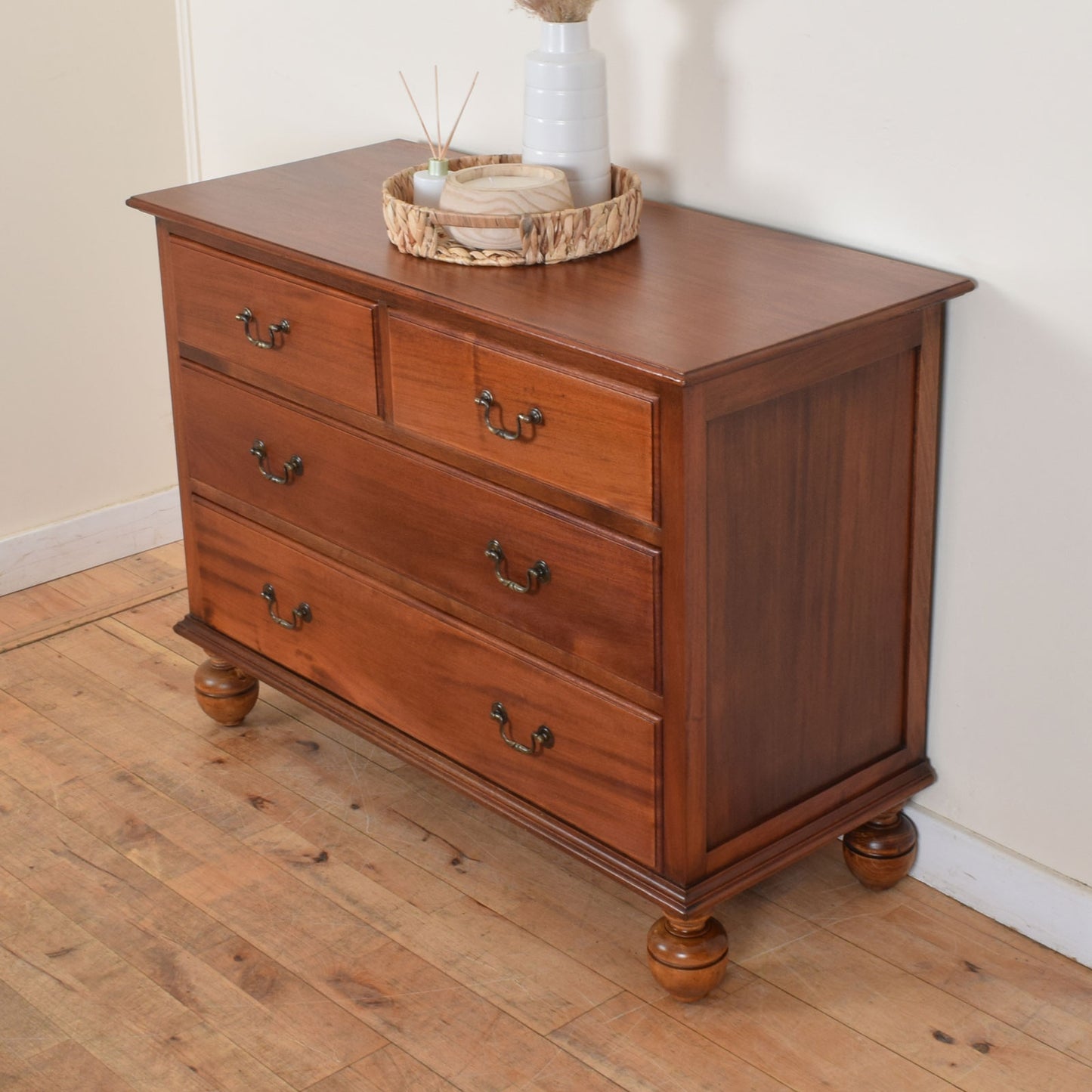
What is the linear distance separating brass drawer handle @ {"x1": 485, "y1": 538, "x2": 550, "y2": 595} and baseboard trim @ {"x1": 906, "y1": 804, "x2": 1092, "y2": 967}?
65 centimetres

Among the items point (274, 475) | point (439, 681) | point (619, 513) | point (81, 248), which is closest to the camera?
point (619, 513)

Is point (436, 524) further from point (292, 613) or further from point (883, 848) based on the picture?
point (883, 848)

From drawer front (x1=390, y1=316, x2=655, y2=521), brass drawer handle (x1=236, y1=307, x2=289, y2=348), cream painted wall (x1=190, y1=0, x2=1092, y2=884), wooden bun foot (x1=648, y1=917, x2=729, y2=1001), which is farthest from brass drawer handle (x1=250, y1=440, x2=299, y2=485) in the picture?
wooden bun foot (x1=648, y1=917, x2=729, y2=1001)

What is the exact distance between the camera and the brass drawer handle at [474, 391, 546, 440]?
1.72 metres

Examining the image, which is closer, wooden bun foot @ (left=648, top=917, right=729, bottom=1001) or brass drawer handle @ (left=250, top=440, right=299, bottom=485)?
wooden bun foot @ (left=648, top=917, right=729, bottom=1001)

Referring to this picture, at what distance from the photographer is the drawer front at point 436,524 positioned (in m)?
1.72

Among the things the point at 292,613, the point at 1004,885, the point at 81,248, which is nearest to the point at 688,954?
the point at 1004,885

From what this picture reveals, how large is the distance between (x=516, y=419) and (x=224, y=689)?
91 cm

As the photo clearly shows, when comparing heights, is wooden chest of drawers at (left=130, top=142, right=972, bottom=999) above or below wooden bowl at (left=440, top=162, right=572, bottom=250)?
below

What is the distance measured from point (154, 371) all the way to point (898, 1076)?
2002 mm

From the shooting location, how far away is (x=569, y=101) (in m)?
1.94

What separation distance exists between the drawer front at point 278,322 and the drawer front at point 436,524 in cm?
5

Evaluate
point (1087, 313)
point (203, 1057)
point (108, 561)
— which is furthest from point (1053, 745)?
point (108, 561)

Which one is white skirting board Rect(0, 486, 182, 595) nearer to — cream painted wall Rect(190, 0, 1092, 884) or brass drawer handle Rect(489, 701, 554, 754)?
brass drawer handle Rect(489, 701, 554, 754)
